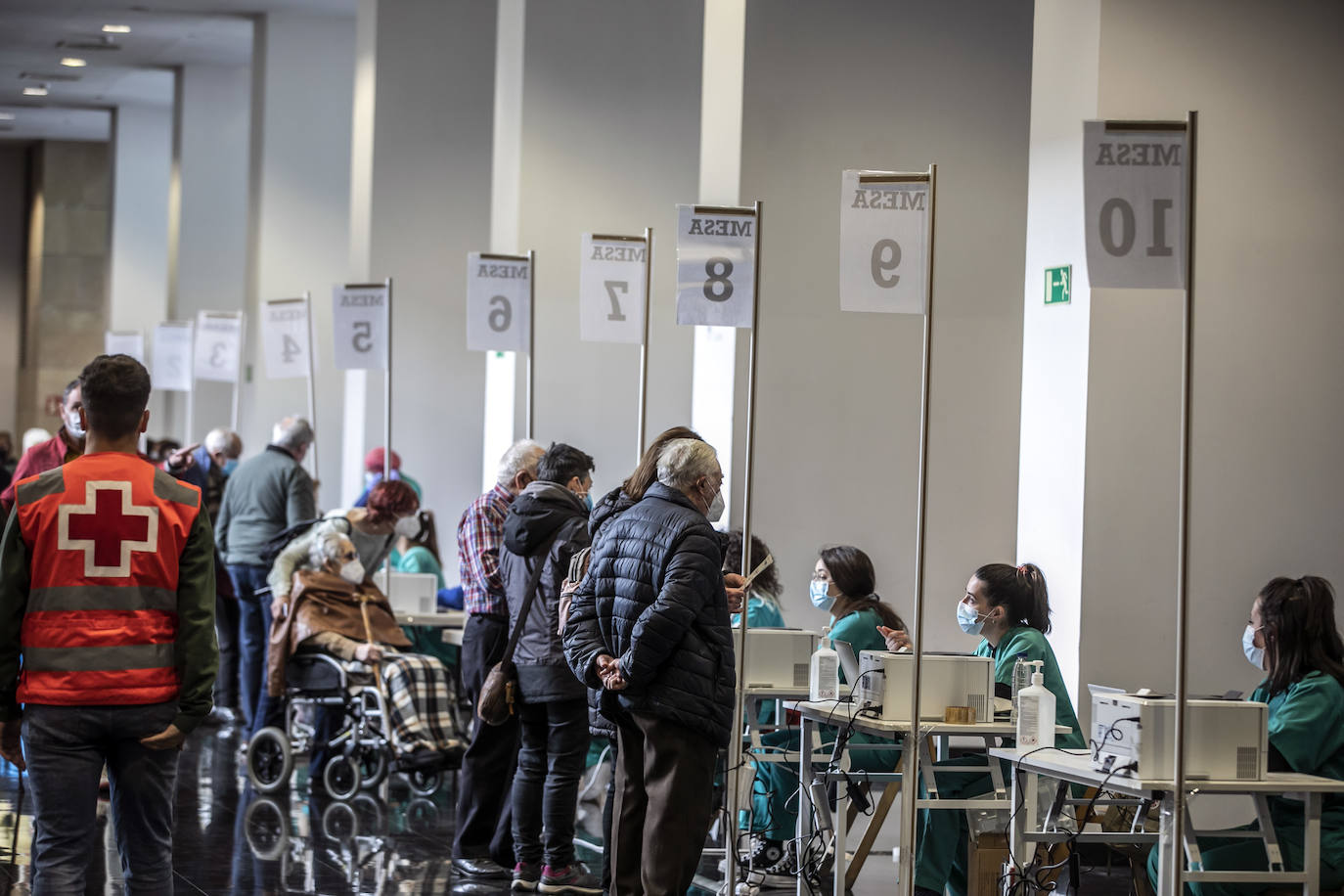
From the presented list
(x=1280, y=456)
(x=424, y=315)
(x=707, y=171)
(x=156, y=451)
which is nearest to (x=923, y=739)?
(x=1280, y=456)

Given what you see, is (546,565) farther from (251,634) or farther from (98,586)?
(251,634)

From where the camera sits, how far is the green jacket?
28.6ft

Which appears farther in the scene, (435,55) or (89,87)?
(89,87)

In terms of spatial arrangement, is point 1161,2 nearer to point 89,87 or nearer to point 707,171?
point 707,171

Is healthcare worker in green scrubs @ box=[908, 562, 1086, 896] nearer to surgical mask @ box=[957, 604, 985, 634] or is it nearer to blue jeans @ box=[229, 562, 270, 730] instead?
surgical mask @ box=[957, 604, 985, 634]

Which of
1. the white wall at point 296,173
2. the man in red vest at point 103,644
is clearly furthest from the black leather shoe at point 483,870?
the white wall at point 296,173

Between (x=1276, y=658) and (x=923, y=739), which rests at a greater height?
(x=1276, y=658)

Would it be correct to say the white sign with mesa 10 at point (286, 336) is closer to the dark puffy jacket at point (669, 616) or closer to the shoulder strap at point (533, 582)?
the shoulder strap at point (533, 582)

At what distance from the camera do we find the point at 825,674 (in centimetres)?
552

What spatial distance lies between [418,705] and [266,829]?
81 centimetres

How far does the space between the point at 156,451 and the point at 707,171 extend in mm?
6247

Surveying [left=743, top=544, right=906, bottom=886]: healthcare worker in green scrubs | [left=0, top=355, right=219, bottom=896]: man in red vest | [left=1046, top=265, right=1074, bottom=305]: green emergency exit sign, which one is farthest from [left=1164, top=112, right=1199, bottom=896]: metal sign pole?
[left=0, top=355, right=219, bottom=896]: man in red vest

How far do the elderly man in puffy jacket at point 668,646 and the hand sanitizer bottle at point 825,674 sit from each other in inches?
35.2

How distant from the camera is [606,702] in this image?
4.78 metres
